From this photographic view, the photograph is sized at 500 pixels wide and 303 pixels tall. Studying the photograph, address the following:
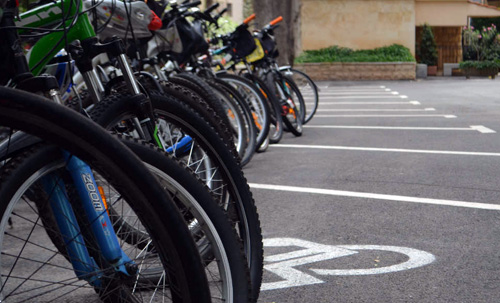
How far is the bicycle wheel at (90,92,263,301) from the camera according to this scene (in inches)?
109

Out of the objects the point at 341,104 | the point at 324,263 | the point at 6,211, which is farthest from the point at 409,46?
the point at 6,211

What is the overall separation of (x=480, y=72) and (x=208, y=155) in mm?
27785

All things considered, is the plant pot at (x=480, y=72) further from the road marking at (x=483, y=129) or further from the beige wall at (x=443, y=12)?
the road marking at (x=483, y=129)

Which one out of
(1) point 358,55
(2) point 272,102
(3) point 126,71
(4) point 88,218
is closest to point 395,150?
(2) point 272,102

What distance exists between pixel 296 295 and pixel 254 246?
657 millimetres

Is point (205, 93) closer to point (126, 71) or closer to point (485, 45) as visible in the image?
point (126, 71)

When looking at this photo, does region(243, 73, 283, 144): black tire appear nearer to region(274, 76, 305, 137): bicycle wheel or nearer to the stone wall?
region(274, 76, 305, 137): bicycle wheel

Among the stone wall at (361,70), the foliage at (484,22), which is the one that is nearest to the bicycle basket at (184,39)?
the stone wall at (361,70)

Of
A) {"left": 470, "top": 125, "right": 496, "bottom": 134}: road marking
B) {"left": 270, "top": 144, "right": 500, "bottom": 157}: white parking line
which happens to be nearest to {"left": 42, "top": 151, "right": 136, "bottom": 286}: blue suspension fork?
{"left": 270, "top": 144, "right": 500, "bottom": 157}: white parking line

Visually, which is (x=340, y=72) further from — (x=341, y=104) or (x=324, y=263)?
(x=324, y=263)

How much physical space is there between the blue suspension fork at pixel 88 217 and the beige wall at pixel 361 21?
2753cm

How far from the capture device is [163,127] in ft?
10.4

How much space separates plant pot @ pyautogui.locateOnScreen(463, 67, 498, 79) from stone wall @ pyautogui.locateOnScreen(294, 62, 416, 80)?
2.46m

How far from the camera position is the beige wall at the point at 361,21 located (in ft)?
95.6
